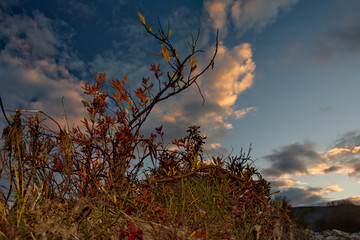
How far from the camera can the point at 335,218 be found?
11.6m

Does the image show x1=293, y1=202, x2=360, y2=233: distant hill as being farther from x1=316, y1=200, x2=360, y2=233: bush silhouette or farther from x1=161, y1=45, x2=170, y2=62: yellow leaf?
x1=161, y1=45, x2=170, y2=62: yellow leaf

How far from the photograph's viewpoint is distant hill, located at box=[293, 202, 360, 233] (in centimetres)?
1130

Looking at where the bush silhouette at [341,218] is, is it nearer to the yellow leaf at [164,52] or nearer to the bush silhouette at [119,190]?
the bush silhouette at [119,190]

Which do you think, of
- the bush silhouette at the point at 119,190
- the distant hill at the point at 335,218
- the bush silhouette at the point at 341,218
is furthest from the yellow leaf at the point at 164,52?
the bush silhouette at the point at 341,218

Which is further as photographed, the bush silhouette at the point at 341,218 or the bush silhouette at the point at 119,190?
the bush silhouette at the point at 341,218

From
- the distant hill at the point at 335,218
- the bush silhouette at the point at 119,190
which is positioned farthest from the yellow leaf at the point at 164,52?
the distant hill at the point at 335,218

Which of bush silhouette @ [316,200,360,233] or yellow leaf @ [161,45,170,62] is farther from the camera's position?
bush silhouette @ [316,200,360,233]

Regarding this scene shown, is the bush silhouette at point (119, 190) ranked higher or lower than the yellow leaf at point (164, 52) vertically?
lower

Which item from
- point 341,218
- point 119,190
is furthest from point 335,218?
point 119,190

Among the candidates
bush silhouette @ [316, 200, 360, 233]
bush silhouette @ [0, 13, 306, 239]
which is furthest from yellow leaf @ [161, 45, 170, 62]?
bush silhouette @ [316, 200, 360, 233]

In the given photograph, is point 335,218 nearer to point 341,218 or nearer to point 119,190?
point 341,218

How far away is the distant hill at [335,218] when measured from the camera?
11.3 metres

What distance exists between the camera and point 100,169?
108 inches

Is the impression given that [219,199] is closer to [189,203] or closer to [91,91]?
[189,203]
